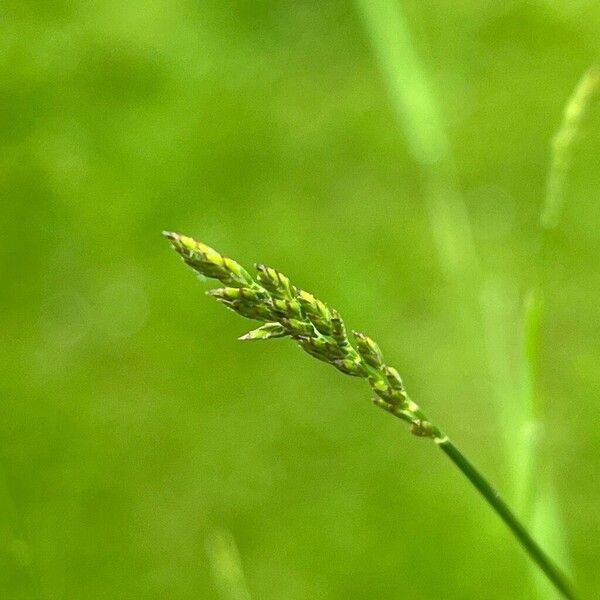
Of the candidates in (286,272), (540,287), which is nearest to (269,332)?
(540,287)

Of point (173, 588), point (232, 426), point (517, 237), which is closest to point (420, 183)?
point (517, 237)

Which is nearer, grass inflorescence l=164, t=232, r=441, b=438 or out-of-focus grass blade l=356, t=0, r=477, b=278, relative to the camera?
grass inflorescence l=164, t=232, r=441, b=438

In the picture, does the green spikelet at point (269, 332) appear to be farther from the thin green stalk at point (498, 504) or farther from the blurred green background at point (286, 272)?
the blurred green background at point (286, 272)

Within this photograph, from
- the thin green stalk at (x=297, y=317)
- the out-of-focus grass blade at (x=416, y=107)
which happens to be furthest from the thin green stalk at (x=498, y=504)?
the out-of-focus grass blade at (x=416, y=107)

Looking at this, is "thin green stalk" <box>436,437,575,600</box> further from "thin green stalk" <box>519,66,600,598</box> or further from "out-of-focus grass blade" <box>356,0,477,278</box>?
"out-of-focus grass blade" <box>356,0,477,278</box>

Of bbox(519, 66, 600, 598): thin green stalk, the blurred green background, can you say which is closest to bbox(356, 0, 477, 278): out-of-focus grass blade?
the blurred green background

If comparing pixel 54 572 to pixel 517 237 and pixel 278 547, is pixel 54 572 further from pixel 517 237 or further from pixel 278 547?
pixel 517 237
